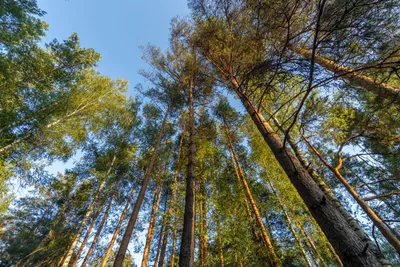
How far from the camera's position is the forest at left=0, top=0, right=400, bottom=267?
2189 millimetres

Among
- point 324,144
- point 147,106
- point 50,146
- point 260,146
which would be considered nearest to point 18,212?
point 50,146

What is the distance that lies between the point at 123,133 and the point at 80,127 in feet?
8.29

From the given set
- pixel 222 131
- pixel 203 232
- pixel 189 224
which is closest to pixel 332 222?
pixel 189 224

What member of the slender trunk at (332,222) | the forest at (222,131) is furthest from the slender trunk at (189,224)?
the slender trunk at (332,222)

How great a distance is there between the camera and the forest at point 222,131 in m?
2.19

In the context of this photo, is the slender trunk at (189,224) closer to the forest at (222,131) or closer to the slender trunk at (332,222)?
the forest at (222,131)

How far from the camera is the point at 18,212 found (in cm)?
1344

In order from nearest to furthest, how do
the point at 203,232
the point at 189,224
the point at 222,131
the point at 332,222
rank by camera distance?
the point at 332,222 < the point at 189,224 < the point at 203,232 < the point at 222,131

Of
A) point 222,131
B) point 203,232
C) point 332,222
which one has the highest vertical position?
point 222,131

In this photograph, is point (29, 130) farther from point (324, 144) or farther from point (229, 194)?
point (324, 144)

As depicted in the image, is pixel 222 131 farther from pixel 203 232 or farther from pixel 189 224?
pixel 189 224

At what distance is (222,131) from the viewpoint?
1020cm

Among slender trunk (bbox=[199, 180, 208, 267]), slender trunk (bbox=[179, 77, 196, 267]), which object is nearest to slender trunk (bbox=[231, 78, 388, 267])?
slender trunk (bbox=[179, 77, 196, 267])

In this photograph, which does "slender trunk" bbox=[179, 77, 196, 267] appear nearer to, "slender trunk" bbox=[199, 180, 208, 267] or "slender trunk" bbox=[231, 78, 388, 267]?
"slender trunk" bbox=[199, 180, 208, 267]
